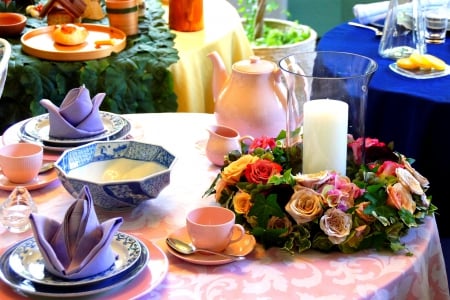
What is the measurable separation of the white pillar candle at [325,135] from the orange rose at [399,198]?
109mm

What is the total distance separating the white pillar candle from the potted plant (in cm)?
222

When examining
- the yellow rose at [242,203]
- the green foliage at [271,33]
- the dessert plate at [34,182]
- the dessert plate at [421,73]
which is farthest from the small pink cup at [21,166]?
the green foliage at [271,33]

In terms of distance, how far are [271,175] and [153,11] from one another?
1679 mm

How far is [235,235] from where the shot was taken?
1.16 m

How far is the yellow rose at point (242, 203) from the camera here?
1188 millimetres

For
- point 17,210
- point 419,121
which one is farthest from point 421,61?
point 17,210

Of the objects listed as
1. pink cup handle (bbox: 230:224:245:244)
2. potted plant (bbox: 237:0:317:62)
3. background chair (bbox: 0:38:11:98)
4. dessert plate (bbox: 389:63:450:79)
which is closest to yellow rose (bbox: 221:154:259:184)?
pink cup handle (bbox: 230:224:245:244)

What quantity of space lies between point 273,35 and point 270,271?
9.16 feet

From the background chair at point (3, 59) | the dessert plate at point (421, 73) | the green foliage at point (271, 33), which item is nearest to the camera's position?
the background chair at point (3, 59)

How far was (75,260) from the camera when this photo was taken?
1.02 meters

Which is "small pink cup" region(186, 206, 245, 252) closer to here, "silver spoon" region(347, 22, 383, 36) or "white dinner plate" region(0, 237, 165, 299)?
"white dinner plate" region(0, 237, 165, 299)

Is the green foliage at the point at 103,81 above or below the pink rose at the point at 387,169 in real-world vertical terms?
below

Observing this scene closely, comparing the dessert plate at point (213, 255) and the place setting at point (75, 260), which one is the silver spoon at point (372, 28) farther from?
the place setting at point (75, 260)

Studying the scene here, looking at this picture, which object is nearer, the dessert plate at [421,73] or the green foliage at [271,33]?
the dessert plate at [421,73]
